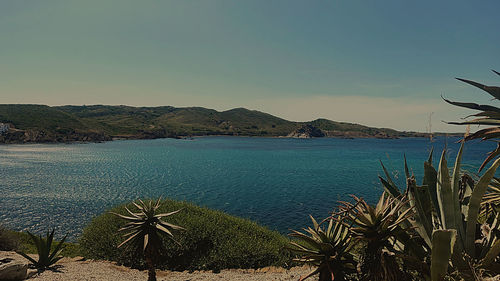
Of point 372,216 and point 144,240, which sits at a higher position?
point 372,216

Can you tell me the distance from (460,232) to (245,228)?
15.8m

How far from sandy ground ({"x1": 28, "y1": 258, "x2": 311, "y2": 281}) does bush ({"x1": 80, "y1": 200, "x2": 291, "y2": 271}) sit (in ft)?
2.77

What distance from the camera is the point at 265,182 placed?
59.3 meters

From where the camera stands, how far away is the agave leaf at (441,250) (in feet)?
13.2

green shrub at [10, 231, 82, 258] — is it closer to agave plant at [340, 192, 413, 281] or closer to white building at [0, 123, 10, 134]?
agave plant at [340, 192, 413, 281]

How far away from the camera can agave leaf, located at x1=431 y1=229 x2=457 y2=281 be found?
4.04 m

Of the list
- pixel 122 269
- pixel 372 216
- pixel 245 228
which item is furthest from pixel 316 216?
pixel 372 216

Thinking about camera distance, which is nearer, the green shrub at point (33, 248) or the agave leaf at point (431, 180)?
the agave leaf at point (431, 180)

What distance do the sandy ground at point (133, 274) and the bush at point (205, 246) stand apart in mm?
844

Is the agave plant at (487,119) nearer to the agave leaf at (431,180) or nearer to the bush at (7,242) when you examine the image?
the agave leaf at (431,180)

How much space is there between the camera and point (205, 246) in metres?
16.5

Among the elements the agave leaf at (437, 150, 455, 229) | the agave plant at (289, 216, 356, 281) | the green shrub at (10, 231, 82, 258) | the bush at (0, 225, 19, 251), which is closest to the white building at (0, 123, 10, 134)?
the green shrub at (10, 231, 82, 258)

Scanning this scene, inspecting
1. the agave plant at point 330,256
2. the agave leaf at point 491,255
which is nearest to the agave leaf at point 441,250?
the agave leaf at point 491,255

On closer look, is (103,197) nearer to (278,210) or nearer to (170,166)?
(278,210)
